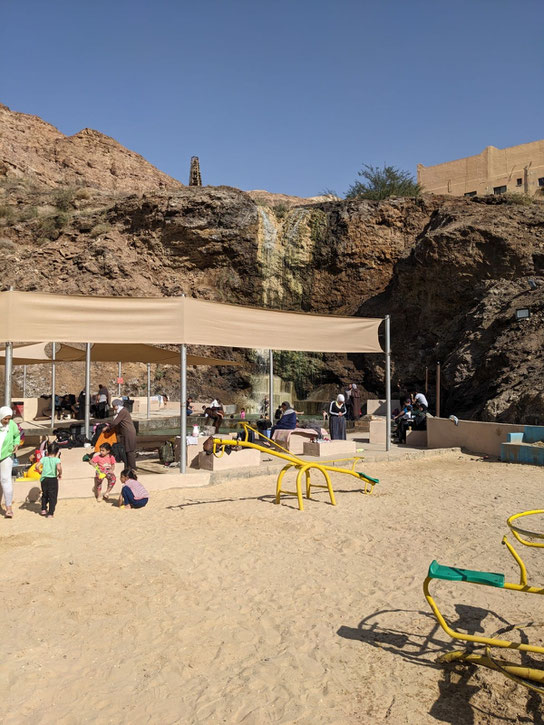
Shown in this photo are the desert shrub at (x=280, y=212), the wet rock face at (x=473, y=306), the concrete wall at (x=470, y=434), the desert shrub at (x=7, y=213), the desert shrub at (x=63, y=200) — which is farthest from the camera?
the desert shrub at (x=63, y=200)

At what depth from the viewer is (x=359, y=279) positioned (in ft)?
110

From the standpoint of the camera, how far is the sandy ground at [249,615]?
3131 millimetres

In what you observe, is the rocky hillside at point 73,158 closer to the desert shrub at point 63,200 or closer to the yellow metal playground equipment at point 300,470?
the desert shrub at point 63,200

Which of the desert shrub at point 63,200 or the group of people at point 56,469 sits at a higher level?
the desert shrub at point 63,200

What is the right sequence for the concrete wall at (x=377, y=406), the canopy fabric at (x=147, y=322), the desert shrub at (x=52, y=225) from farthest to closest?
the desert shrub at (x=52, y=225) < the concrete wall at (x=377, y=406) < the canopy fabric at (x=147, y=322)

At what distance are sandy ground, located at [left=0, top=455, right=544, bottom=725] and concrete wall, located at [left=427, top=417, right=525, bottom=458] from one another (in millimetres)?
4910

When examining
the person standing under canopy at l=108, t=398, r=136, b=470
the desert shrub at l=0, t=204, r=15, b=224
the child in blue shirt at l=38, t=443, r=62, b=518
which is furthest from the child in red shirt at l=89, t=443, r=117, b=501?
the desert shrub at l=0, t=204, r=15, b=224

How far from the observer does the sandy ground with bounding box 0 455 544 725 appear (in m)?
3.13

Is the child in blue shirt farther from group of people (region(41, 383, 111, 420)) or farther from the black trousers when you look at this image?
group of people (region(41, 383, 111, 420))

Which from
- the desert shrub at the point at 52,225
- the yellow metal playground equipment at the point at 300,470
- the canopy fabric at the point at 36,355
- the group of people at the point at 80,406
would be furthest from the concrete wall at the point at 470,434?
the desert shrub at the point at 52,225

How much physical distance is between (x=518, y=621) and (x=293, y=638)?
5.49 ft

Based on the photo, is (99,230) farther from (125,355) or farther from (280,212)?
(125,355)

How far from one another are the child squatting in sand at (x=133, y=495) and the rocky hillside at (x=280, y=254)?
65.9 feet

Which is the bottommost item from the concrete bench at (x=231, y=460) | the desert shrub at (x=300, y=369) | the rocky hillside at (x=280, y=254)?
the concrete bench at (x=231, y=460)
